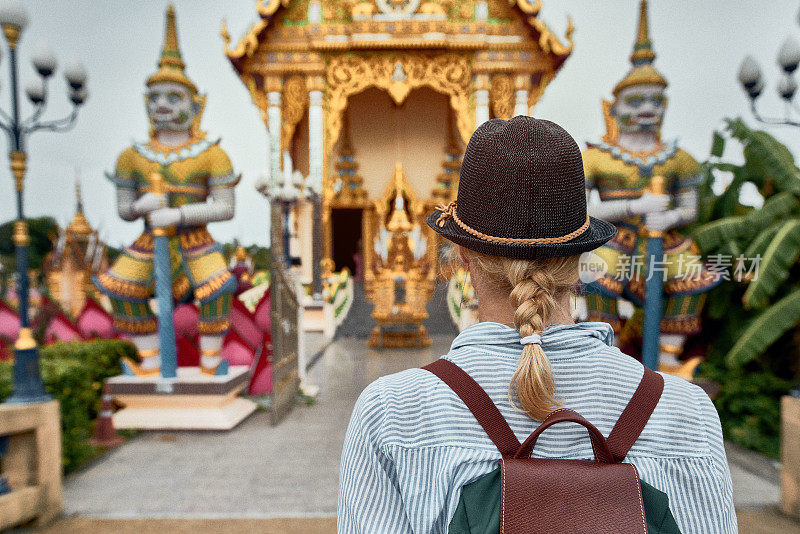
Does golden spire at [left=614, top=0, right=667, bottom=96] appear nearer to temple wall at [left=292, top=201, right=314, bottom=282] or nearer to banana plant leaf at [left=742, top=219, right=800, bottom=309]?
banana plant leaf at [left=742, top=219, right=800, bottom=309]

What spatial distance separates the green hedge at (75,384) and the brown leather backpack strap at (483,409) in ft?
11.8

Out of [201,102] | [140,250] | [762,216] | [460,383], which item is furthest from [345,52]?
[460,383]

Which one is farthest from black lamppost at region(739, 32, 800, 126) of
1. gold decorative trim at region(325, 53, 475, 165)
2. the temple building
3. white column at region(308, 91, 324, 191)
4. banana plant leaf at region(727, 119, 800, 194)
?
the temple building

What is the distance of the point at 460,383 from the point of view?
0.83 m

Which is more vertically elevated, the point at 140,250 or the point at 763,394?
the point at 140,250

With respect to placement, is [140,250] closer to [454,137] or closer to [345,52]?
[345,52]

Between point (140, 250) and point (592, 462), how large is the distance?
469cm

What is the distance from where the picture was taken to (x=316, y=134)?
987cm

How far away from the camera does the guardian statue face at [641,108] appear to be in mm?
4254

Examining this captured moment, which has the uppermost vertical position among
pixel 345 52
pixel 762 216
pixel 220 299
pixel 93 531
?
pixel 345 52

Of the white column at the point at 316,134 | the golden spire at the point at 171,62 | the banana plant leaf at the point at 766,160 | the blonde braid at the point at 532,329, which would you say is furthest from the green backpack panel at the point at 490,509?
the white column at the point at 316,134

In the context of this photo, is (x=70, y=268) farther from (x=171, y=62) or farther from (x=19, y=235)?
(x=19, y=235)

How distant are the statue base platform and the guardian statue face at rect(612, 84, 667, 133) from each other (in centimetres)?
449

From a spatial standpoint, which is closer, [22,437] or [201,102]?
[22,437]
